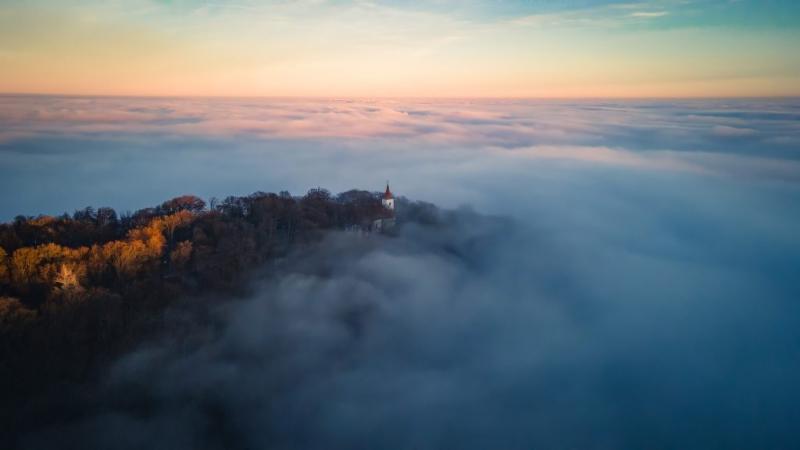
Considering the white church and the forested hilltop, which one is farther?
the white church

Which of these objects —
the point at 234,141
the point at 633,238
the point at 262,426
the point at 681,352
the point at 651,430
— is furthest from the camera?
the point at 234,141

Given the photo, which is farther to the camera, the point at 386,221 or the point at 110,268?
→ the point at 386,221

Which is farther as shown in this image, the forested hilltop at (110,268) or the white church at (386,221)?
the white church at (386,221)

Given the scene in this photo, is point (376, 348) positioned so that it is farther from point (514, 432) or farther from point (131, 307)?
point (131, 307)

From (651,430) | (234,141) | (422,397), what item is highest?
(234,141)

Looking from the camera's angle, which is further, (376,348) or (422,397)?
(376,348)

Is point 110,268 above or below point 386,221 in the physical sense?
above

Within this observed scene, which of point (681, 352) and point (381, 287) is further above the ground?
point (381, 287)

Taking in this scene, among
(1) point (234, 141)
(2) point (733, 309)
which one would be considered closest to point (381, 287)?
(2) point (733, 309)
